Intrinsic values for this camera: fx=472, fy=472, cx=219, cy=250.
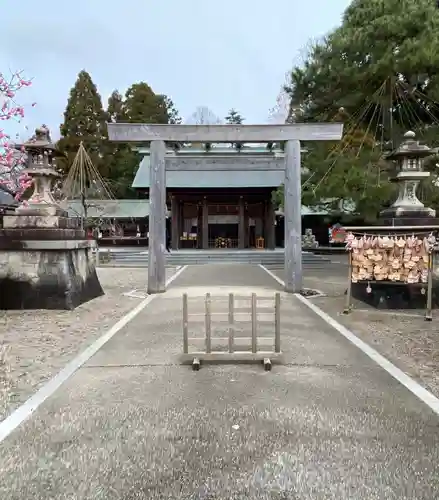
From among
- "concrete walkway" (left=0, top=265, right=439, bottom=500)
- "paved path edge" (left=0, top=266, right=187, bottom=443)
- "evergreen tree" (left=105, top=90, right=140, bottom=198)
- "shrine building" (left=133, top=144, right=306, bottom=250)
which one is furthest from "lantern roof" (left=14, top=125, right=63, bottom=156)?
"evergreen tree" (left=105, top=90, right=140, bottom=198)

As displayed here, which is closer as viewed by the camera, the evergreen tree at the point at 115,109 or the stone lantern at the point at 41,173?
the stone lantern at the point at 41,173

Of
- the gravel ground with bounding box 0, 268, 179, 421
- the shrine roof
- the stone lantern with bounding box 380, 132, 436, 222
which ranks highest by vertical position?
the shrine roof

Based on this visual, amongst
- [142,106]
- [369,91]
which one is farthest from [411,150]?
[142,106]

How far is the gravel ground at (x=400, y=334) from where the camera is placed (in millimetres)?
5293

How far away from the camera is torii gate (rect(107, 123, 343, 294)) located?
11.7 metres

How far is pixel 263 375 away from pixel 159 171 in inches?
313

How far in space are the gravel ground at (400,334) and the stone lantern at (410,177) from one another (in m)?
2.05

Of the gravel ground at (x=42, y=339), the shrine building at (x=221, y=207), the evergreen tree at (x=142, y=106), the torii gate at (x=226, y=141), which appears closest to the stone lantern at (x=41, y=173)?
the torii gate at (x=226, y=141)

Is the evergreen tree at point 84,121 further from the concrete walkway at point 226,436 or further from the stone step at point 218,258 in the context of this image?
the concrete walkway at point 226,436

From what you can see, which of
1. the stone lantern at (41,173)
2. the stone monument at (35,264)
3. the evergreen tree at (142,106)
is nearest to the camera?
the stone monument at (35,264)

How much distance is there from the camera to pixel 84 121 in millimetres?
40812

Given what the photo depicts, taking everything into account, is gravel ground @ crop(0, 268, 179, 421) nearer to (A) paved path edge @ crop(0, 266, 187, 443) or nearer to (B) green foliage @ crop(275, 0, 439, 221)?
(A) paved path edge @ crop(0, 266, 187, 443)

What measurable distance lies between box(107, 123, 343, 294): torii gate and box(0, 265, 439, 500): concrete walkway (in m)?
6.37

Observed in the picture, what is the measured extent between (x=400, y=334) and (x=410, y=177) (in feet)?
13.9
